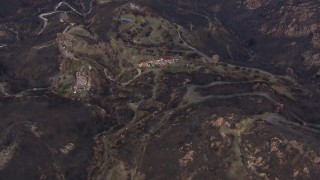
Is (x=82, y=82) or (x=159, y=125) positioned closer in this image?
(x=159, y=125)

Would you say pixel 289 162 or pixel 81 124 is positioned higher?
pixel 289 162

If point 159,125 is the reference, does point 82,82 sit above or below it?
below

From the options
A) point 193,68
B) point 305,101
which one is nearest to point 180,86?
point 193,68

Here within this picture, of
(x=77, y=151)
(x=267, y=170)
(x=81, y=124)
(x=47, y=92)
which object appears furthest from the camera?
(x=47, y=92)

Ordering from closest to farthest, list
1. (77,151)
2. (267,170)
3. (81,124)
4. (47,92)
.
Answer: (267,170), (77,151), (81,124), (47,92)

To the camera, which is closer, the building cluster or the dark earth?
the dark earth

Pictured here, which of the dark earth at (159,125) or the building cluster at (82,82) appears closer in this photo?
the dark earth at (159,125)

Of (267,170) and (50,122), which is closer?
(267,170)

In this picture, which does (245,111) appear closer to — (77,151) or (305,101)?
(305,101)
